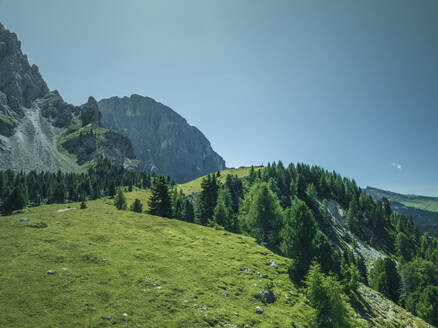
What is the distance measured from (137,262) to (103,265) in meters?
3.96

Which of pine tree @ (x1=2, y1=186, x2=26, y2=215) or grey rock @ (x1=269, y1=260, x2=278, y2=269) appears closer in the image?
grey rock @ (x1=269, y1=260, x2=278, y2=269)

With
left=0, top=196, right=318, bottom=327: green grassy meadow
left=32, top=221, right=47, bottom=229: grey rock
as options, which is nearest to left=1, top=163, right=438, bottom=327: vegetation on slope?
left=0, top=196, right=318, bottom=327: green grassy meadow

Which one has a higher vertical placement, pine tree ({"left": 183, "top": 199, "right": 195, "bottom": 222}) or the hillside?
pine tree ({"left": 183, "top": 199, "right": 195, "bottom": 222})

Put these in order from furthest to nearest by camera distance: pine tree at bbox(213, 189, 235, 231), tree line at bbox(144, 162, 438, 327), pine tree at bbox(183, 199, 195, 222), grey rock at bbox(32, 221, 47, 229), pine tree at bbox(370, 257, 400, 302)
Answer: pine tree at bbox(370, 257, 400, 302)
pine tree at bbox(183, 199, 195, 222)
pine tree at bbox(213, 189, 235, 231)
tree line at bbox(144, 162, 438, 327)
grey rock at bbox(32, 221, 47, 229)

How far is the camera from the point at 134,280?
23.0m

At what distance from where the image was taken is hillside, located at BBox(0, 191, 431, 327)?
17689 mm

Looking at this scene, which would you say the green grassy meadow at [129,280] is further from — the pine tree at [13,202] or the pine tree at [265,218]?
the pine tree at [13,202]

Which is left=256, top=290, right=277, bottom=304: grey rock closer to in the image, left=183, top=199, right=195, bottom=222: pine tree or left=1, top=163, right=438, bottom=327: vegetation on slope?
left=1, top=163, right=438, bottom=327: vegetation on slope

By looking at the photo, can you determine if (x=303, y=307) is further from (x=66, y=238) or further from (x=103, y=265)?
(x=66, y=238)

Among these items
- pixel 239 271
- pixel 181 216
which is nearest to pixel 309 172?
pixel 181 216

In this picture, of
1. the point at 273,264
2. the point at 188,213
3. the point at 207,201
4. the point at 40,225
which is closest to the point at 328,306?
the point at 273,264

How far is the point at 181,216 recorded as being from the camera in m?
74.4

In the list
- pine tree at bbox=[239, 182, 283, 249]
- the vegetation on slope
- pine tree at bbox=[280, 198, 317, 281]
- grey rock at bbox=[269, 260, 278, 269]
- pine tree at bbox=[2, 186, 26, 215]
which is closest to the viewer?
the vegetation on slope

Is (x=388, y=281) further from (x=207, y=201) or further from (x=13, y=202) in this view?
(x=13, y=202)
